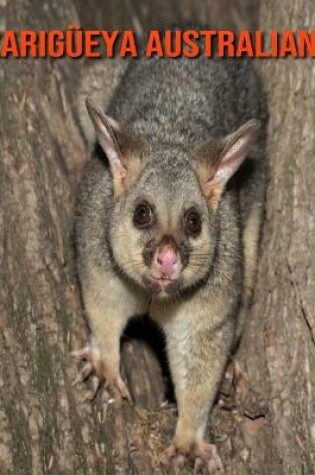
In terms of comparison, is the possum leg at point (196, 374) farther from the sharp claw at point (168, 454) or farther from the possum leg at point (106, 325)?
the possum leg at point (106, 325)

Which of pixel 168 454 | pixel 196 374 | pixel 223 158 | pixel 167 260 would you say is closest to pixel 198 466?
pixel 168 454

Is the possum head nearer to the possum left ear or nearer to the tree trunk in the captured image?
the possum left ear

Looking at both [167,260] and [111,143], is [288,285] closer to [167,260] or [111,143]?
[167,260]

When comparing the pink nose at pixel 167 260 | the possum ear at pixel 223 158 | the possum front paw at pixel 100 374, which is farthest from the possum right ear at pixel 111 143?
the possum front paw at pixel 100 374

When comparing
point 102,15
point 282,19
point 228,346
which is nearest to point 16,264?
point 228,346

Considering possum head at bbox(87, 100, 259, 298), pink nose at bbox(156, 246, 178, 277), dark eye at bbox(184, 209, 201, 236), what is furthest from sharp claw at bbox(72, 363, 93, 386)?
dark eye at bbox(184, 209, 201, 236)

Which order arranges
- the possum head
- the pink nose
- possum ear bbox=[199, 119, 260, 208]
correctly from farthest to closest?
1. possum ear bbox=[199, 119, 260, 208]
2. the possum head
3. the pink nose
